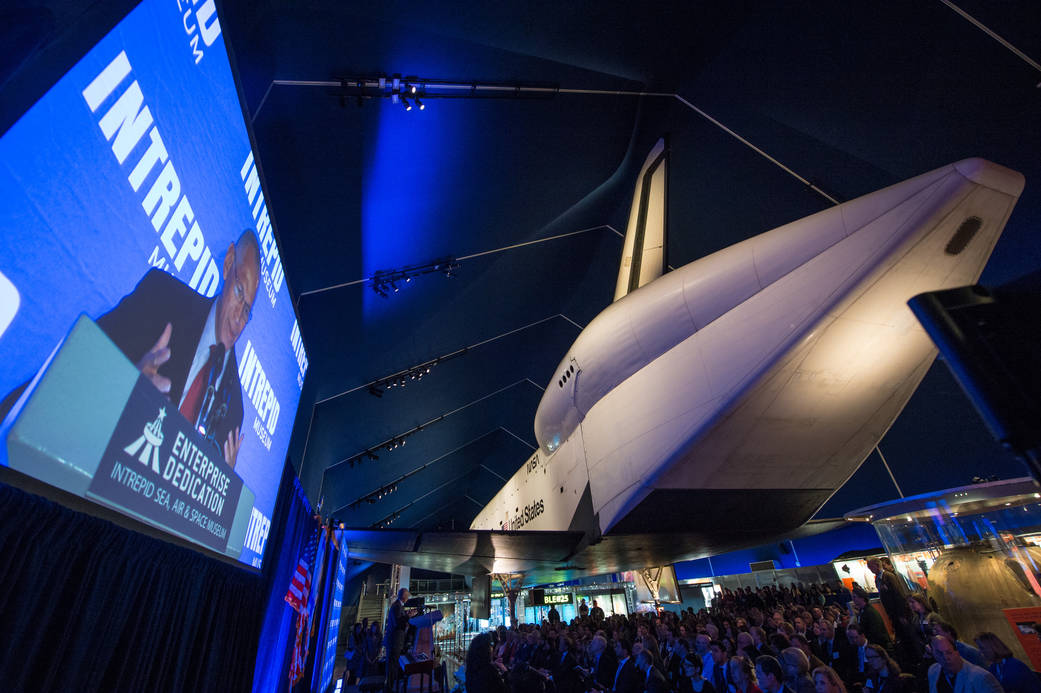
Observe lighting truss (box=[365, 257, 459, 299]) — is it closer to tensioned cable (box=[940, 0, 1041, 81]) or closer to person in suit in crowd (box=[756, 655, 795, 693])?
person in suit in crowd (box=[756, 655, 795, 693])

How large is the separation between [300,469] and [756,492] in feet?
29.6

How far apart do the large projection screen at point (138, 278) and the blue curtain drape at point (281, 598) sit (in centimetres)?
162

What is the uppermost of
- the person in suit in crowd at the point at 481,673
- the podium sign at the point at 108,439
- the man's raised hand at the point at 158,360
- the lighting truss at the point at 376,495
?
the lighting truss at the point at 376,495

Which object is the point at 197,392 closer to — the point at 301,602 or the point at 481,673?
the point at 481,673

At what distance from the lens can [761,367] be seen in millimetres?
4180

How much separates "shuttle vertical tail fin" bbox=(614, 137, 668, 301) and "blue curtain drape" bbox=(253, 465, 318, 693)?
618cm

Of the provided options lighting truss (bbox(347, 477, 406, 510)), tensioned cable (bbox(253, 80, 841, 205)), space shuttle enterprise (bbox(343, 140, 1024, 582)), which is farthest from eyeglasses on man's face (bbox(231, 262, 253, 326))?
lighting truss (bbox(347, 477, 406, 510))

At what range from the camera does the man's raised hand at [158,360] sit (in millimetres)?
1833

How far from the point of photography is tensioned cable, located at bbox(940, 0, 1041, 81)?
4.10 metres

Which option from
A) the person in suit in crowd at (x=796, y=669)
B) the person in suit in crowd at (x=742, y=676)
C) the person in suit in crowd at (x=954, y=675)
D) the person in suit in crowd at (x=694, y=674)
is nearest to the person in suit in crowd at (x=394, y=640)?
the person in suit in crowd at (x=694, y=674)

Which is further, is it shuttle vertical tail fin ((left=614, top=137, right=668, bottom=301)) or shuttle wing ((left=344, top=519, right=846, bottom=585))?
shuttle vertical tail fin ((left=614, top=137, right=668, bottom=301))

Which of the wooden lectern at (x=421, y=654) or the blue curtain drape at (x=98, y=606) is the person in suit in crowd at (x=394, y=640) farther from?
the blue curtain drape at (x=98, y=606)

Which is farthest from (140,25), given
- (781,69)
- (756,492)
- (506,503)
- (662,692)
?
(506,503)

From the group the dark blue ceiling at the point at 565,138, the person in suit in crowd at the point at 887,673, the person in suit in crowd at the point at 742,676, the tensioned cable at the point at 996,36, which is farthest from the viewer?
the dark blue ceiling at the point at 565,138
